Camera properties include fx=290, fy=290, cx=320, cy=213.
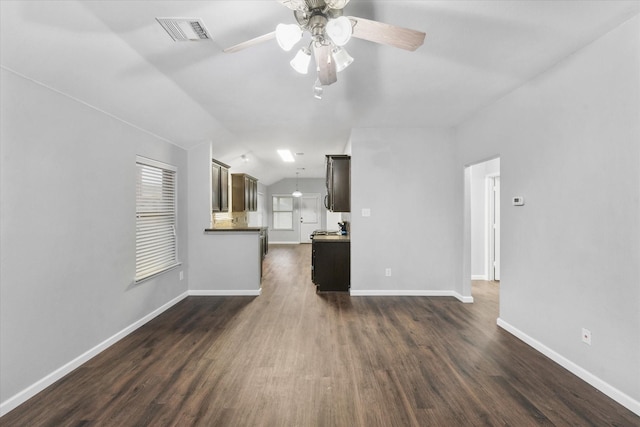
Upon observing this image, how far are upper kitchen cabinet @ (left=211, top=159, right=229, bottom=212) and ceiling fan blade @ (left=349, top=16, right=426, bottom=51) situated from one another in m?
3.81

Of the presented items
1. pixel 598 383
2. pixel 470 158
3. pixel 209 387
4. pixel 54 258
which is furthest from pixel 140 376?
pixel 470 158

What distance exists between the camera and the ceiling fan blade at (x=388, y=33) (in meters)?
1.42

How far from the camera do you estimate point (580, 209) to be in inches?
90.4

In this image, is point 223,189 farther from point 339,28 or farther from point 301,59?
point 339,28

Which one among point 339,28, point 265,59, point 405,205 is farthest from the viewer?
point 405,205

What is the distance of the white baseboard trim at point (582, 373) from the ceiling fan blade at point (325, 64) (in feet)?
9.35

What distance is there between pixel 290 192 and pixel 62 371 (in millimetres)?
9442

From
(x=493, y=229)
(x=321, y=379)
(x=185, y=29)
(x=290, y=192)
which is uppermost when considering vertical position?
(x=185, y=29)

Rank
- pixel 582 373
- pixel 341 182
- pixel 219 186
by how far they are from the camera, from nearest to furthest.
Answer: pixel 582 373, pixel 341 182, pixel 219 186

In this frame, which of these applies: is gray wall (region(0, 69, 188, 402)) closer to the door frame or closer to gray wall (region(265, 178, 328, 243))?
the door frame

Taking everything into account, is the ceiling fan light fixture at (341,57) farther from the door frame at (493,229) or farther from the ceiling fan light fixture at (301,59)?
the door frame at (493,229)

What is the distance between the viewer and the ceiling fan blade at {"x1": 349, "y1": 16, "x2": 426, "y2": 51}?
1421 millimetres

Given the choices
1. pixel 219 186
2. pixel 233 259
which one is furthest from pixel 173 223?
pixel 219 186

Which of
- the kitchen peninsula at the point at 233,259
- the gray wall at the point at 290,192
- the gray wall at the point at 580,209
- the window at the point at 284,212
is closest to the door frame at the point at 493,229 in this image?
the gray wall at the point at 580,209
